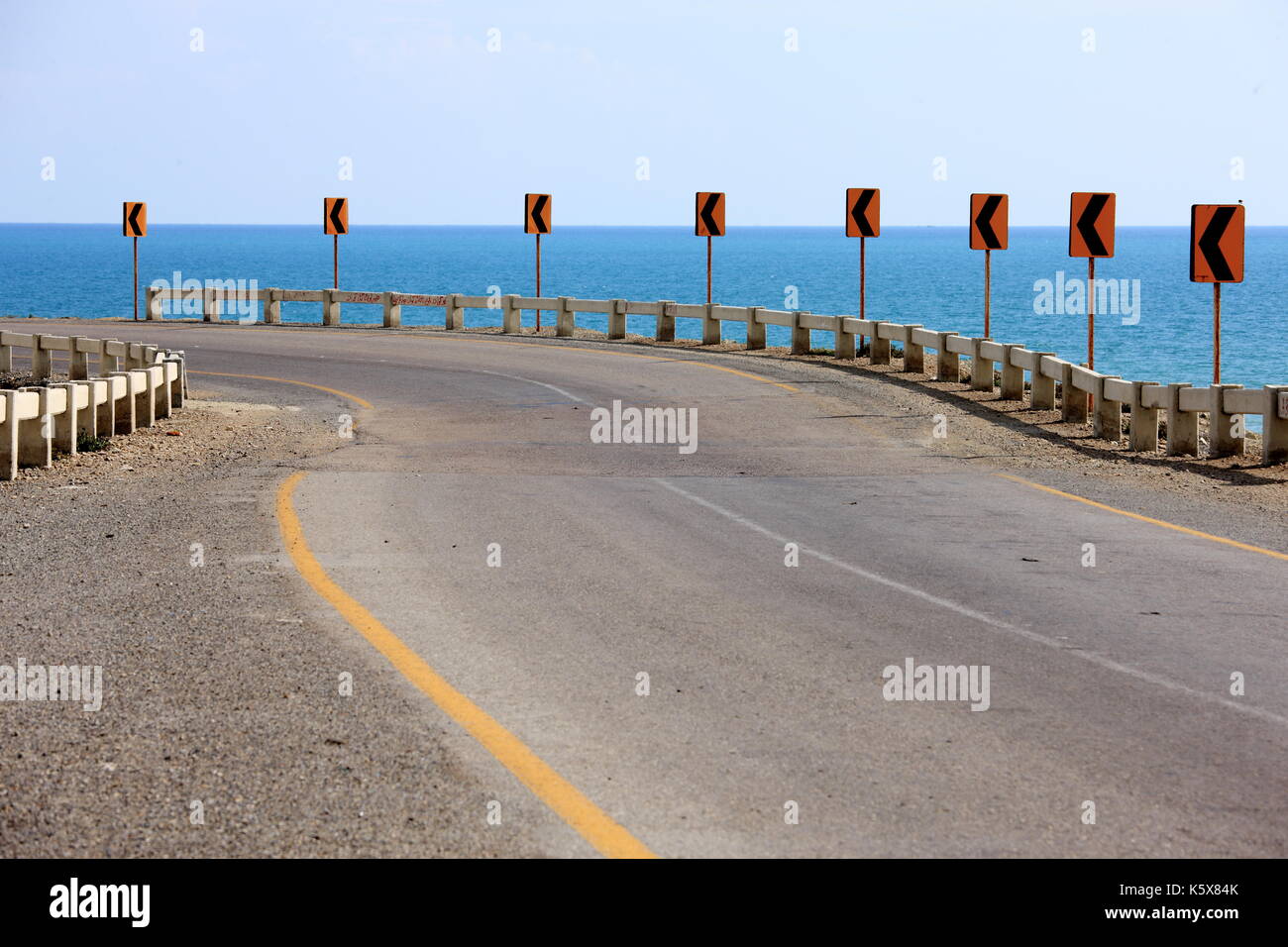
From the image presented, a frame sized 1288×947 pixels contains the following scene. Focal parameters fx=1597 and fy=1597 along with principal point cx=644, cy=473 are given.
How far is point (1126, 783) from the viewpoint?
6121mm

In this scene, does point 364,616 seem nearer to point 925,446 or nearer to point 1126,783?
point 1126,783

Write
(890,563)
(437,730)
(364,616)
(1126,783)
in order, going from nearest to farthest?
(1126,783)
(437,730)
(364,616)
(890,563)

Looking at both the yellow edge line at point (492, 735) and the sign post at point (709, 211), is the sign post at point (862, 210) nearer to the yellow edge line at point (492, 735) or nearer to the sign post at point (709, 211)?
the sign post at point (709, 211)

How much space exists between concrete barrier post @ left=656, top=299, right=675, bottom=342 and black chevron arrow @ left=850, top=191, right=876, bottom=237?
5049 mm

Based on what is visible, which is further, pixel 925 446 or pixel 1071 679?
pixel 925 446

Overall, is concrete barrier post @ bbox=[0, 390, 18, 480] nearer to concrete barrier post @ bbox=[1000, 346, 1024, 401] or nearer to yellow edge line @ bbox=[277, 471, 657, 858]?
yellow edge line @ bbox=[277, 471, 657, 858]

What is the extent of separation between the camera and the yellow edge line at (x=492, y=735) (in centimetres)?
552

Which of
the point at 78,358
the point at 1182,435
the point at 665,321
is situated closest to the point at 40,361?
the point at 78,358

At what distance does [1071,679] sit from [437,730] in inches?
122
